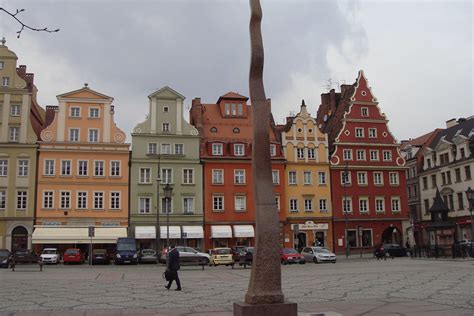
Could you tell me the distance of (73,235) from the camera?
157 ft

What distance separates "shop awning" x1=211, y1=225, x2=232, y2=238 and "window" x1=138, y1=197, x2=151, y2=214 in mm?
6543

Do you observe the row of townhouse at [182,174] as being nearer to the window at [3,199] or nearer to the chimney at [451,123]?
the window at [3,199]

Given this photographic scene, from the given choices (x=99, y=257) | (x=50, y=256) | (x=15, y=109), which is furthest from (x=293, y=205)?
(x=15, y=109)

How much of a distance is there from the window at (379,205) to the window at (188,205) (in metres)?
20.3

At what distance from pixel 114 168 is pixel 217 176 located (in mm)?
10198

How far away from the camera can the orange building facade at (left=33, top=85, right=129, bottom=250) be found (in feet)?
161

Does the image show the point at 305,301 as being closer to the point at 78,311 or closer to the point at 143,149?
the point at 78,311

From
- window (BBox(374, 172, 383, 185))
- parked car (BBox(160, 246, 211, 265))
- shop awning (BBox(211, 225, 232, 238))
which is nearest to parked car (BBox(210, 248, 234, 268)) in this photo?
parked car (BBox(160, 246, 211, 265))

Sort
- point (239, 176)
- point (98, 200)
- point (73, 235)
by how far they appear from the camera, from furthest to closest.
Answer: point (239, 176), point (98, 200), point (73, 235)

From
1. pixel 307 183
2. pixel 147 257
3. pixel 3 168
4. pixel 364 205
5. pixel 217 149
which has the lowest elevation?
pixel 147 257

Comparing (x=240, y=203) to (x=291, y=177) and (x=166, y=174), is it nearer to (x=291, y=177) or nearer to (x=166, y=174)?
(x=291, y=177)

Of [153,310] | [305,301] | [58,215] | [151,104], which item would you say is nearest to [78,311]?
[153,310]

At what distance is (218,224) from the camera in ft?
173

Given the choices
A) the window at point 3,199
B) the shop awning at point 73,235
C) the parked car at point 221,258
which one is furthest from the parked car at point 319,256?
the window at point 3,199
